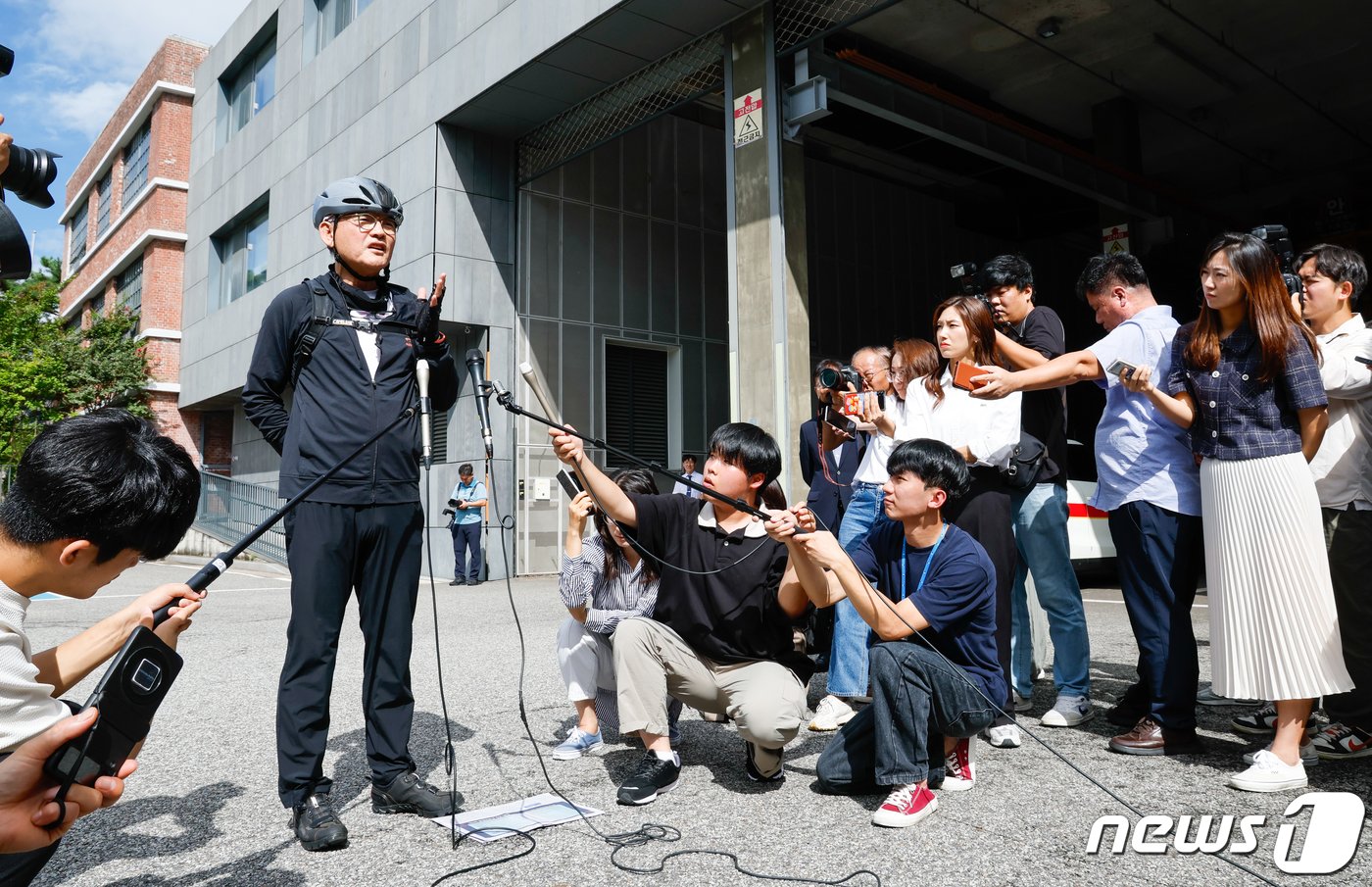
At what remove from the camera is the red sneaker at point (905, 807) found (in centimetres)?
268

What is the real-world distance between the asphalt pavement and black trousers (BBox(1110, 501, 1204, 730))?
22cm

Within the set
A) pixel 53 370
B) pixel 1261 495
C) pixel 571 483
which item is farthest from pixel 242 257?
pixel 1261 495

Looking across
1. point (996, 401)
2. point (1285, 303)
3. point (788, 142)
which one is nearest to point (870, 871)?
point (996, 401)

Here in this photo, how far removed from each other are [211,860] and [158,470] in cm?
144

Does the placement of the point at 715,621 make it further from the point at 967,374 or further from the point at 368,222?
the point at 368,222

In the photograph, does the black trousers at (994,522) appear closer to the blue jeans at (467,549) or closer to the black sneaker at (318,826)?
the black sneaker at (318,826)

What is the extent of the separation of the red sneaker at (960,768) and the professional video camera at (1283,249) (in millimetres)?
1944

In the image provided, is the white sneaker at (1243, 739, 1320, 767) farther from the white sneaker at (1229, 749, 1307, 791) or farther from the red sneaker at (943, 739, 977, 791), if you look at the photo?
the red sneaker at (943, 739, 977, 791)

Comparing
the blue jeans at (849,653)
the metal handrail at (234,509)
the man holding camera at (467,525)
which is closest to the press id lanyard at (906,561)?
the blue jeans at (849,653)

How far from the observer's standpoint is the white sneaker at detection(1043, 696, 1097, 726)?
3850 mm

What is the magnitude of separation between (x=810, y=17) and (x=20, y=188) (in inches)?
326

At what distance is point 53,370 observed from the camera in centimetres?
2186

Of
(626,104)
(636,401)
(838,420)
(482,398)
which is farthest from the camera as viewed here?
(636,401)

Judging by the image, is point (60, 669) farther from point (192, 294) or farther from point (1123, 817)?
point (192, 294)
